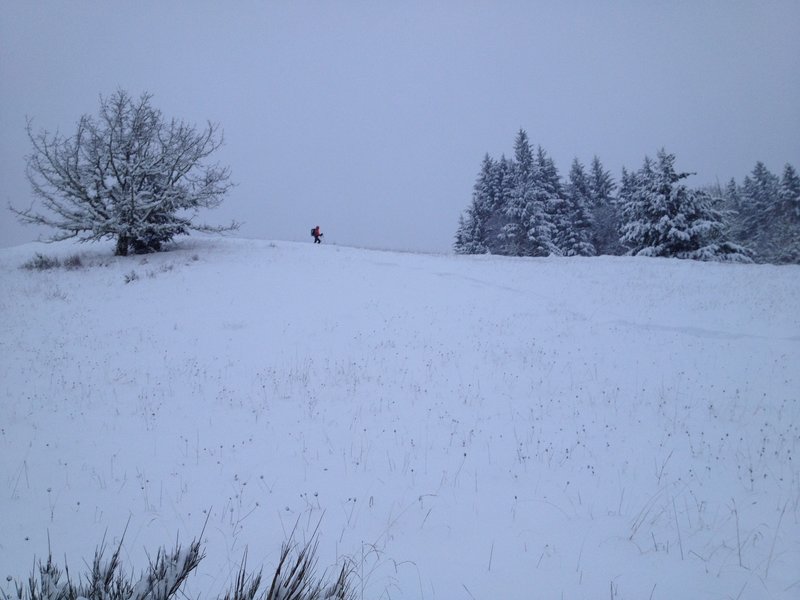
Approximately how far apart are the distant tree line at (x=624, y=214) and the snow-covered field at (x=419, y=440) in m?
18.3

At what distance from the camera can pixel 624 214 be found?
37.8m

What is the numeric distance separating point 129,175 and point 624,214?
1542 inches

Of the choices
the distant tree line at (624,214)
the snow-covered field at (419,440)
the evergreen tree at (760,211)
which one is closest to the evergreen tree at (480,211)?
the distant tree line at (624,214)

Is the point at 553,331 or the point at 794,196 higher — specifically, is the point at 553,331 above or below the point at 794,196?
below

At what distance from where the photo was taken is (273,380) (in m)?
8.24

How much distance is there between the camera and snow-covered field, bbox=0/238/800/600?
378 cm

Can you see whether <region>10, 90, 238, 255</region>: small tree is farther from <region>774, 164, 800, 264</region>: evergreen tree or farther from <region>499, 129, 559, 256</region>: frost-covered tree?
<region>774, 164, 800, 264</region>: evergreen tree

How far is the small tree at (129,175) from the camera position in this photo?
1930 centimetres

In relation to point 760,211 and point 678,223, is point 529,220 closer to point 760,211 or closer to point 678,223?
point 678,223

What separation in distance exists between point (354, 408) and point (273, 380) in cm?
213

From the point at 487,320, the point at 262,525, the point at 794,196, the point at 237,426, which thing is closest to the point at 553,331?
the point at 487,320

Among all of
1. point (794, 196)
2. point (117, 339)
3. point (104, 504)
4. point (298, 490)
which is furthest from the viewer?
point (794, 196)

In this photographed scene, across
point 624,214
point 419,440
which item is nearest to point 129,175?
point 419,440

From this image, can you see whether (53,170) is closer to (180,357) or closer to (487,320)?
(180,357)
